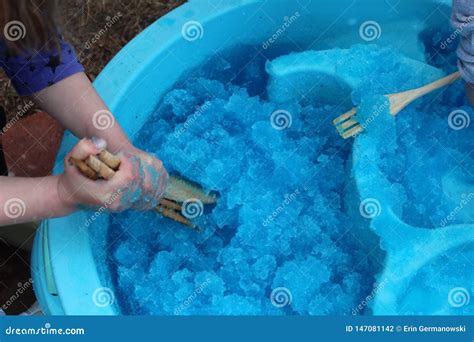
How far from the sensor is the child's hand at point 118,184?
758mm

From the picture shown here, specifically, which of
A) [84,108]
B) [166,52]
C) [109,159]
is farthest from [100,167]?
[166,52]

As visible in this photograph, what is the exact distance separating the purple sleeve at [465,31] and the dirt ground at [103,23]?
0.70 meters

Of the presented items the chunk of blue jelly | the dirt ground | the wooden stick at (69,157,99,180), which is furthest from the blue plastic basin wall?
the dirt ground

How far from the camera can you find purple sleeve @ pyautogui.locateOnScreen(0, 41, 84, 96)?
0.86 meters

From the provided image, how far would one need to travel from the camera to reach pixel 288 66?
1.08m

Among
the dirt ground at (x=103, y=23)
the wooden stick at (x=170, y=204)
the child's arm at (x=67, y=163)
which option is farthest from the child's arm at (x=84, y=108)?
the dirt ground at (x=103, y=23)

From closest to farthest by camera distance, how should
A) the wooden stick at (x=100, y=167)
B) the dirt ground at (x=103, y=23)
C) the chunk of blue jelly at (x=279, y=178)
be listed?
the wooden stick at (x=100, y=167) → the chunk of blue jelly at (x=279, y=178) → the dirt ground at (x=103, y=23)

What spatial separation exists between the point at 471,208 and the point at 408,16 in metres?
0.36

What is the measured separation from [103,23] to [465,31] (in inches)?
32.6

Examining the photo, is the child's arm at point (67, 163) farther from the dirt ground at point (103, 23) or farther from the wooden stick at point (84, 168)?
the dirt ground at point (103, 23)

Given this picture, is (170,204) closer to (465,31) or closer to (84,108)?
(84,108)

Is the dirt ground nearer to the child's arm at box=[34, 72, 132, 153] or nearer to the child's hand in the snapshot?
the child's arm at box=[34, 72, 132, 153]

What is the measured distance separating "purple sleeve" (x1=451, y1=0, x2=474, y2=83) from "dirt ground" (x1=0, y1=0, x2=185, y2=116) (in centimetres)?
70

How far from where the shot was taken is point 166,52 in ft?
3.43
